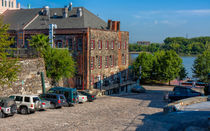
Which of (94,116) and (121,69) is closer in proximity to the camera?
(94,116)

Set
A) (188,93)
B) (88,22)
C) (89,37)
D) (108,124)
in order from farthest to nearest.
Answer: (88,22) → (89,37) → (188,93) → (108,124)

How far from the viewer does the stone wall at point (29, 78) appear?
30719 mm

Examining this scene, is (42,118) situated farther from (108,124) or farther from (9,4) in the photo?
(9,4)

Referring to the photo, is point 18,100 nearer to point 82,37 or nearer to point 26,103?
point 26,103

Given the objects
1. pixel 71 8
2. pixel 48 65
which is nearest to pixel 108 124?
pixel 48 65

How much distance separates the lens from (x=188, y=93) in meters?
31.8

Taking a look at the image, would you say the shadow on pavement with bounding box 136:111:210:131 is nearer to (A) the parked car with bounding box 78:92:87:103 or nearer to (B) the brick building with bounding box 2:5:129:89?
(A) the parked car with bounding box 78:92:87:103

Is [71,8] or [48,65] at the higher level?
[71,8]

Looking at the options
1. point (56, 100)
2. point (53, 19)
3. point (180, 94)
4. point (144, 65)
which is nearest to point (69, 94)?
point (56, 100)

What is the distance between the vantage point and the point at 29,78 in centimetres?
3281

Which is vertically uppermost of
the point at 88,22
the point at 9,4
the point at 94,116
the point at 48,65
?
the point at 9,4

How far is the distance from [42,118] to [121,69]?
137 feet

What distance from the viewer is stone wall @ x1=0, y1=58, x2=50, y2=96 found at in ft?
101

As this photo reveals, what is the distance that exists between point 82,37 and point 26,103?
26.3 meters
